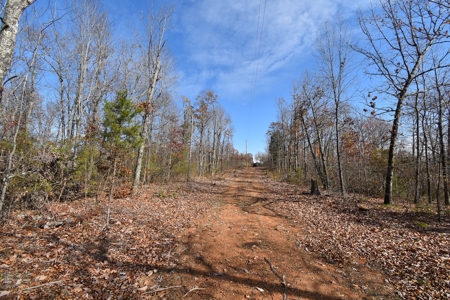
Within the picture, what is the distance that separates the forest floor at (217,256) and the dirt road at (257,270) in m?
0.02

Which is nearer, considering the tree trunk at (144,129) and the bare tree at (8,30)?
the bare tree at (8,30)

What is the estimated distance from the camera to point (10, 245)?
4.30 meters

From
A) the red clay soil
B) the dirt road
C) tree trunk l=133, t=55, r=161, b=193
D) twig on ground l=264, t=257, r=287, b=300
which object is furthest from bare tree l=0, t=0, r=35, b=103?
tree trunk l=133, t=55, r=161, b=193

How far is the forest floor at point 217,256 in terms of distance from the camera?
11.4 feet

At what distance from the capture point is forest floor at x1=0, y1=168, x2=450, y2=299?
11.4ft

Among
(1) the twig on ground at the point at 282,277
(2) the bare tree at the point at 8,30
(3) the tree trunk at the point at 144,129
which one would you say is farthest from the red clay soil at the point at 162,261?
(3) the tree trunk at the point at 144,129

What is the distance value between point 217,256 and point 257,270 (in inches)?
40.3

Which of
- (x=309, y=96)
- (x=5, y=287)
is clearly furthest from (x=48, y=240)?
(x=309, y=96)

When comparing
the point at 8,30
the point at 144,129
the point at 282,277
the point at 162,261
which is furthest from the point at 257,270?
the point at 144,129

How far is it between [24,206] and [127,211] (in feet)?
10.8

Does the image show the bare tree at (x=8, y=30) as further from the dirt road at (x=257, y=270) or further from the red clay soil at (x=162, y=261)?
the dirt road at (x=257, y=270)

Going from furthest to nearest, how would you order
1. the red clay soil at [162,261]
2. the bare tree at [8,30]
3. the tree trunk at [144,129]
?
the tree trunk at [144,129] → the red clay soil at [162,261] → the bare tree at [8,30]

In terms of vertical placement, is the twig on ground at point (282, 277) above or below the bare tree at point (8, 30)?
below

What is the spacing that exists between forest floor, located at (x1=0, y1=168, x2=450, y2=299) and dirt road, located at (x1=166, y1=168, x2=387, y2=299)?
0.02 m
